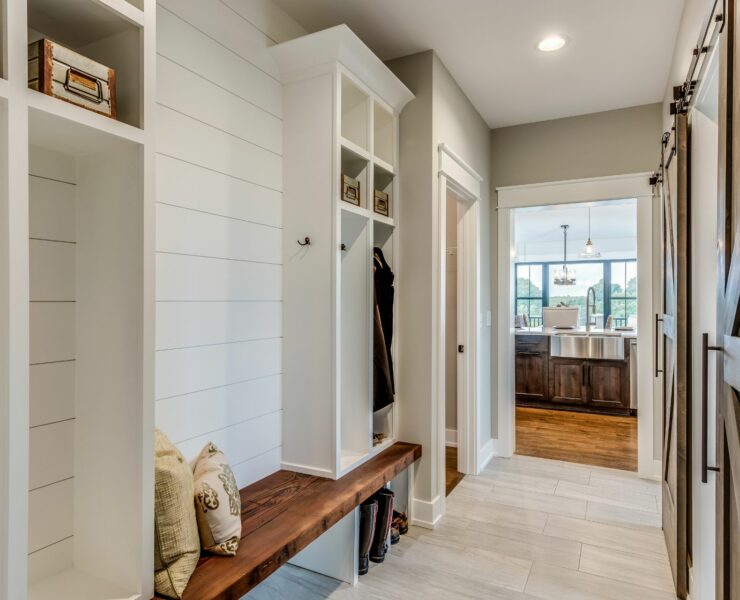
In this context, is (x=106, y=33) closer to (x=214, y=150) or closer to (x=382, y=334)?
(x=214, y=150)

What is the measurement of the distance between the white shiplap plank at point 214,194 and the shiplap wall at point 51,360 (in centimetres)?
38

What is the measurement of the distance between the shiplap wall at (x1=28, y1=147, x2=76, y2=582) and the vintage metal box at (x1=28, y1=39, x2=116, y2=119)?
256 mm

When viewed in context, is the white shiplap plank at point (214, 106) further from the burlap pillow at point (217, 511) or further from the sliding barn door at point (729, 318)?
the sliding barn door at point (729, 318)

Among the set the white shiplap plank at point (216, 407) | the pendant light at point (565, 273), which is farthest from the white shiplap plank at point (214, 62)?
the pendant light at point (565, 273)

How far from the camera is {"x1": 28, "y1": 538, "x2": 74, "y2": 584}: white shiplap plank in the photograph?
1.31 meters

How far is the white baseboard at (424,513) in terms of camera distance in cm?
274

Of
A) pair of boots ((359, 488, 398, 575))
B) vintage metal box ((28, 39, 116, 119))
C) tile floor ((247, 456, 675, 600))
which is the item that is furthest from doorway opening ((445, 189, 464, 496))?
vintage metal box ((28, 39, 116, 119))

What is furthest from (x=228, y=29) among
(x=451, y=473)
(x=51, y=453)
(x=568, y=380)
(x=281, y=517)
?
(x=568, y=380)

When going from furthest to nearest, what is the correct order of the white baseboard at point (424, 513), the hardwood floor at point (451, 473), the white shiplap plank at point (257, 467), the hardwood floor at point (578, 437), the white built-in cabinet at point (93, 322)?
1. the hardwood floor at point (578, 437)
2. the hardwood floor at point (451, 473)
3. the white baseboard at point (424, 513)
4. the white shiplap plank at point (257, 467)
5. the white built-in cabinet at point (93, 322)

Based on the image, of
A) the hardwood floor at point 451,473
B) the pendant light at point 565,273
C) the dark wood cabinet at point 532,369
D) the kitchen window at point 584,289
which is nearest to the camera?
the hardwood floor at point 451,473

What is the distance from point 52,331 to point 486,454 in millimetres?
3294

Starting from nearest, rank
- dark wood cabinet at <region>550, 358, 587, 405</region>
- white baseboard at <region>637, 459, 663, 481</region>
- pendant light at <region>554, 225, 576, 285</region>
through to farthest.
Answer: white baseboard at <region>637, 459, 663, 481</region> < dark wood cabinet at <region>550, 358, 587, 405</region> < pendant light at <region>554, 225, 576, 285</region>

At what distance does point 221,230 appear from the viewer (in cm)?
198

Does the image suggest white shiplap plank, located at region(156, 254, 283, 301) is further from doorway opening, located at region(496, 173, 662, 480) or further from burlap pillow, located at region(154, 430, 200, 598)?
doorway opening, located at region(496, 173, 662, 480)
